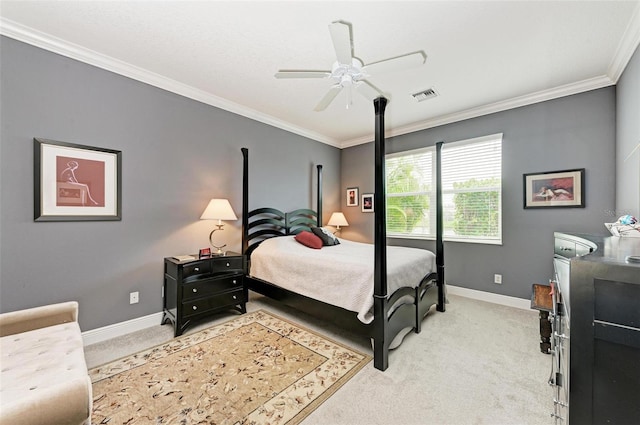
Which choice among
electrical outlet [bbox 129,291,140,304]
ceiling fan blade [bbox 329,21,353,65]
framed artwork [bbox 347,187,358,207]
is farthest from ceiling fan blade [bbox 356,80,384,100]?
electrical outlet [bbox 129,291,140,304]

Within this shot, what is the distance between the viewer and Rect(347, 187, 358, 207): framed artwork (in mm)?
5129

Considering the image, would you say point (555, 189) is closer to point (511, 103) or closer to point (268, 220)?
point (511, 103)

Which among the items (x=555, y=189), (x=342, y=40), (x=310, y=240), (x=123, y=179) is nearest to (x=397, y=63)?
(x=342, y=40)

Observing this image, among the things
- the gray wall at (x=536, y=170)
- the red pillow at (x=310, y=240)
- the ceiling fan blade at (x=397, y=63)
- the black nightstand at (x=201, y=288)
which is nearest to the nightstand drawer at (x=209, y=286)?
the black nightstand at (x=201, y=288)

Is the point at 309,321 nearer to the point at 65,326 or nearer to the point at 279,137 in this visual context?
the point at 65,326

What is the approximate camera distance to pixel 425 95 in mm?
3207

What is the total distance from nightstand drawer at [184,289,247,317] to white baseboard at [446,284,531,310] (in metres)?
3.10

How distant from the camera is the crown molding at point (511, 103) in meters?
2.83

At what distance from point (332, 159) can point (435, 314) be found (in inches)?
132

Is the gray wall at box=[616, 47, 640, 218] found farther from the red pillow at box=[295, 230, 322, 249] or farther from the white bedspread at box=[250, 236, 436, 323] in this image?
the red pillow at box=[295, 230, 322, 249]

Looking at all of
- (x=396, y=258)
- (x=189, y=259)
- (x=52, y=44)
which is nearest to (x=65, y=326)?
(x=189, y=259)

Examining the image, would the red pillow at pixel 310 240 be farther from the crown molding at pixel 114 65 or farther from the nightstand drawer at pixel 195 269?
the crown molding at pixel 114 65

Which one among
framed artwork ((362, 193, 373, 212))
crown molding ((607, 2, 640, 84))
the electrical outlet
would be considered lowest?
the electrical outlet

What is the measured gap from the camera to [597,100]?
9.34ft
